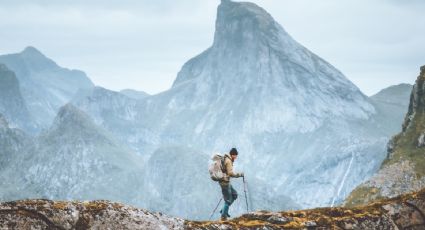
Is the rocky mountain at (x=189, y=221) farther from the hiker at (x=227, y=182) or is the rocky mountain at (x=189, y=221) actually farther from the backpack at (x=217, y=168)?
the backpack at (x=217, y=168)

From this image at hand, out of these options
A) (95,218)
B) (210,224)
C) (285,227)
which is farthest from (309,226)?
(95,218)

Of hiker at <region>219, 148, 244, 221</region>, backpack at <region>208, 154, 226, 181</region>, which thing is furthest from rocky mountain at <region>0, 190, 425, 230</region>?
backpack at <region>208, 154, 226, 181</region>

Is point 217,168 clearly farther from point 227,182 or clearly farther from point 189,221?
point 189,221

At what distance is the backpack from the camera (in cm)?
2694

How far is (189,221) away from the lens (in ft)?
69.9

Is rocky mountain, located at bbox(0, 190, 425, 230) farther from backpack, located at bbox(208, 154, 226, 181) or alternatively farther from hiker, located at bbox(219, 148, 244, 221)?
backpack, located at bbox(208, 154, 226, 181)

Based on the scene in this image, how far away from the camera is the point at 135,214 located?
1964 cm

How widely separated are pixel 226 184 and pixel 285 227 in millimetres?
5812

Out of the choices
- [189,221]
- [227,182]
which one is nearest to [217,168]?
[227,182]

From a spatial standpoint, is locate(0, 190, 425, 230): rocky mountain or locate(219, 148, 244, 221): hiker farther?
locate(219, 148, 244, 221): hiker

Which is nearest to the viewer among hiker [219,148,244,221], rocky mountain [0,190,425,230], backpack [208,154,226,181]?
rocky mountain [0,190,425,230]

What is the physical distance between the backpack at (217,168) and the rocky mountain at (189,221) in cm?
368

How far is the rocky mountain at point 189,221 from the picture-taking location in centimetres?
1808

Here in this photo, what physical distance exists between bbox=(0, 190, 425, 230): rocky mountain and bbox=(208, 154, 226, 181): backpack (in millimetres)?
3680
